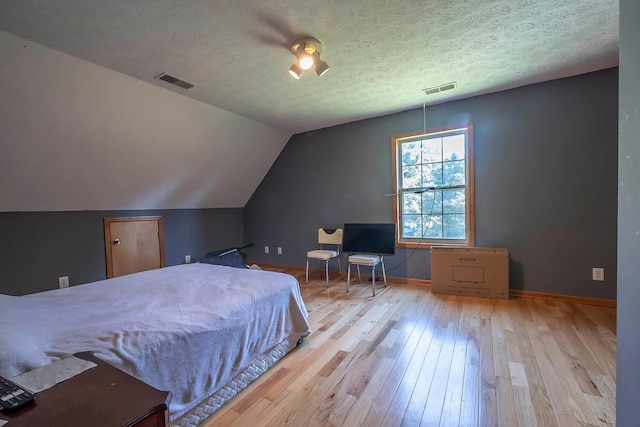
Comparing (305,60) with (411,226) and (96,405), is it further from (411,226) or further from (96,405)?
(411,226)

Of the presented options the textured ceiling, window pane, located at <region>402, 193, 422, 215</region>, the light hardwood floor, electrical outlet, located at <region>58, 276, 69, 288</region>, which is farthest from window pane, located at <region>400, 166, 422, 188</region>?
electrical outlet, located at <region>58, 276, 69, 288</region>

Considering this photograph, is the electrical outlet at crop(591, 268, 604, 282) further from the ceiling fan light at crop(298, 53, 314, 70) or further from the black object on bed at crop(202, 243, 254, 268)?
the black object on bed at crop(202, 243, 254, 268)

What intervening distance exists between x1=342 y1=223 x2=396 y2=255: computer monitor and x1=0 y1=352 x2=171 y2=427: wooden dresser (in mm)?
3025

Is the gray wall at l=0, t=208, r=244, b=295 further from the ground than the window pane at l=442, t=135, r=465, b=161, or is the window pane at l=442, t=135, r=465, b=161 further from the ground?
the window pane at l=442, t=135, r=465, b=161

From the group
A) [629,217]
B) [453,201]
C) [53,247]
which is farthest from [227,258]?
[629,217]

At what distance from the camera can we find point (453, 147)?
341 centimetres

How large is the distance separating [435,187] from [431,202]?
0.20 meters

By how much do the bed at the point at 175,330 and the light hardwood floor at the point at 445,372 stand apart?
189 mm

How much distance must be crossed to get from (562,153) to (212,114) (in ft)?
13.0

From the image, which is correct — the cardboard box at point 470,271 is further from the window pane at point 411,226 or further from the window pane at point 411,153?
the window pane at point 411,153

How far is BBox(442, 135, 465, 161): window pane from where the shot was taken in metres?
3.37

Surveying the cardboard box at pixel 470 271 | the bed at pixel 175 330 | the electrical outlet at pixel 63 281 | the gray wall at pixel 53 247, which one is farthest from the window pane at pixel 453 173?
the electrical outlet at pixel 63 281

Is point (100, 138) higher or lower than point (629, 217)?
higher

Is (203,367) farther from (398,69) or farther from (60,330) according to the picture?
(398,69)
